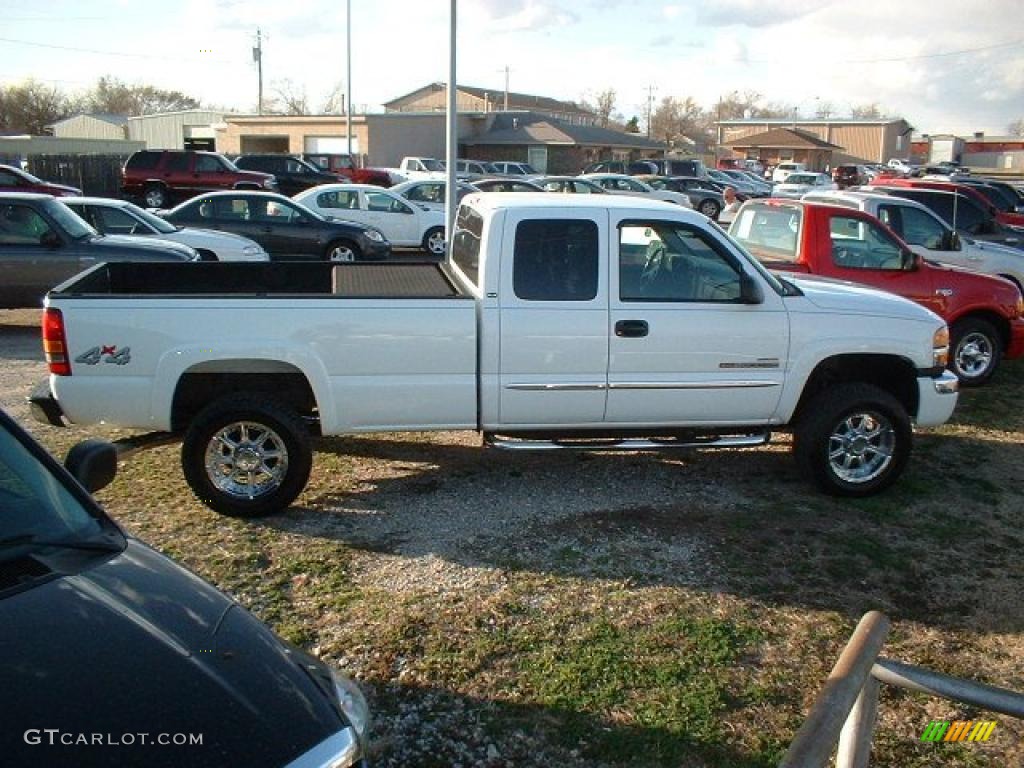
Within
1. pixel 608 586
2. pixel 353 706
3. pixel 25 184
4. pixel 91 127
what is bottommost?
pixel 608 586

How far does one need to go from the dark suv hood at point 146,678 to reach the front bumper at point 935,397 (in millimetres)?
5180

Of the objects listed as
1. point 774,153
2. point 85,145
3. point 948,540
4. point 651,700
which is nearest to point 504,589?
point 651,700

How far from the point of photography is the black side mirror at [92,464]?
322 centimetres

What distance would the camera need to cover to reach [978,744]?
150 inches

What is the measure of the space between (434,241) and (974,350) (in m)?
11.9

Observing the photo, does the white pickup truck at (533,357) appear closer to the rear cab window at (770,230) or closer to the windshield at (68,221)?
the rear cab window at (770,230)

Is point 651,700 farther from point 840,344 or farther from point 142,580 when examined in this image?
point 840,344

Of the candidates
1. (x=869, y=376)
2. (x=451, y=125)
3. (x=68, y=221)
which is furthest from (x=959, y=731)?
(x=68, y=221)

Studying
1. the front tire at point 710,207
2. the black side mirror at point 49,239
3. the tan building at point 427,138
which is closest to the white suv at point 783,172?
the tan building at point 427,138

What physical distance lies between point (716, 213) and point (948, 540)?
27.5 meters

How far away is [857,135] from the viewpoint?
90.8m

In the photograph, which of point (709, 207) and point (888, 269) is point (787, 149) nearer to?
point (709, 207)

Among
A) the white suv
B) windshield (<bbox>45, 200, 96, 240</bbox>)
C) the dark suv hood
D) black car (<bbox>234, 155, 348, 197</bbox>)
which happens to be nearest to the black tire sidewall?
windshield (<bbox>45, 200, 96, 240</bbox>)

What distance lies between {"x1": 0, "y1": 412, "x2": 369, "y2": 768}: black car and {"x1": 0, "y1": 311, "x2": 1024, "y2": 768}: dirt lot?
4.14 ft
